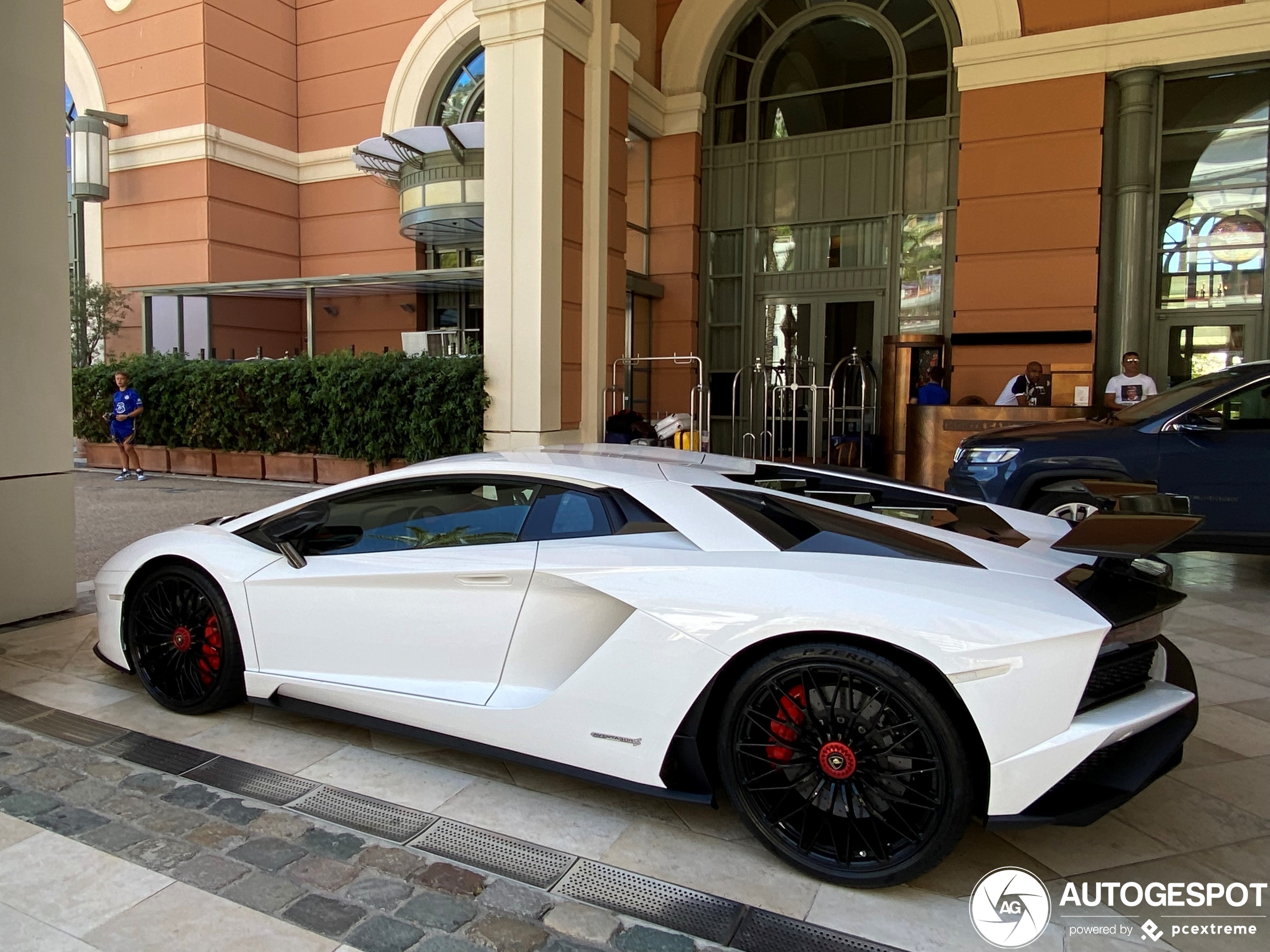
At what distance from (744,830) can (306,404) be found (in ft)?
36.6

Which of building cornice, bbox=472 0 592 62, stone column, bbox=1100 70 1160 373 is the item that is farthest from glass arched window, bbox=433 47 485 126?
stone column, bbox=1100 70 1160 373

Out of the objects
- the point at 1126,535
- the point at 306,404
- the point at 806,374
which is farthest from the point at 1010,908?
the point at 306,404

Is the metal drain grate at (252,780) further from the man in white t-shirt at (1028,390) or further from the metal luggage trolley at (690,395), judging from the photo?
the man in white t-shirt at (1028,390)

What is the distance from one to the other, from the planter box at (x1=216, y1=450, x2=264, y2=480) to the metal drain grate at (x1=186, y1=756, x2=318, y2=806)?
1073 cm

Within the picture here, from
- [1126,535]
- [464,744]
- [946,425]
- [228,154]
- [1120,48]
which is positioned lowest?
[464,744]

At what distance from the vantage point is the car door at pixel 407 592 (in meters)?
3.28

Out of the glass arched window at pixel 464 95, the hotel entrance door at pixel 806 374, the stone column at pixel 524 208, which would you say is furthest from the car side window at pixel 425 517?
the glass arched window at pixel 464 95

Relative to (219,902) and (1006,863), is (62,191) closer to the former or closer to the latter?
(219,902)

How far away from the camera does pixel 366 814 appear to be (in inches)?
126

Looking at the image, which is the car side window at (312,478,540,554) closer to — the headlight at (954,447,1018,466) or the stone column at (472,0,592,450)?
the headlight at (954,447,1018,466)

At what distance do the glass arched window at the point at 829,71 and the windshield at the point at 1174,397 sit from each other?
745cm

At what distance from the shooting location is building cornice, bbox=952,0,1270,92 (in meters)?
11.0

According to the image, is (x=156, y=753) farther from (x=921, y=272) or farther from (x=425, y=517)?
(x=921, y=272)

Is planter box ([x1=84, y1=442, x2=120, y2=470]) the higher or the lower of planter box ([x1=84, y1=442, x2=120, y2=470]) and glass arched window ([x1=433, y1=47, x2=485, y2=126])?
the lower
